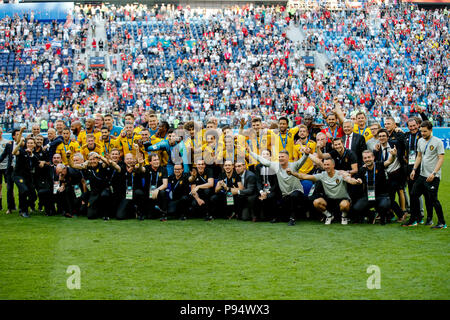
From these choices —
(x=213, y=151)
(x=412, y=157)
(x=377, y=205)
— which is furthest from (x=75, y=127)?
(x=412, y=157)

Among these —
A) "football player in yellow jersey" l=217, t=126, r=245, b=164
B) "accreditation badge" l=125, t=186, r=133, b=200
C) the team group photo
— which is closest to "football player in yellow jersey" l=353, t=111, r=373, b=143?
the team group photo

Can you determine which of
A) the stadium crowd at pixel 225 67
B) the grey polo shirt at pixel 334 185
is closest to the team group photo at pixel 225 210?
the grey polo shirt at pixel 334 185

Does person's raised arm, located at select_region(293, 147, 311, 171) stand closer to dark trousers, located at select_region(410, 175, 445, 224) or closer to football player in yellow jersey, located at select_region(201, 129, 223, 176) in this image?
football player in yellow jersey, located at select_region(201, 129, 223, 176)

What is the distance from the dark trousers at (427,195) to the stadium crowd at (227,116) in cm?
2

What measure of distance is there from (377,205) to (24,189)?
6904mm

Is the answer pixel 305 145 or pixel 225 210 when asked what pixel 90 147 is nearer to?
pixel 225 210

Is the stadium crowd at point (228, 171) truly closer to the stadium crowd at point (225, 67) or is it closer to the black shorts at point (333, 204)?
the black shorts at point (333, 204)

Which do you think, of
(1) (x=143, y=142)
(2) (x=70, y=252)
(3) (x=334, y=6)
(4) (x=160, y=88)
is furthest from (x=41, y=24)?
(2) (x=70, y=252)

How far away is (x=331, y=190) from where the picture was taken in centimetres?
996

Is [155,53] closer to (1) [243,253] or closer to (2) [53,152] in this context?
(2) [53,152]

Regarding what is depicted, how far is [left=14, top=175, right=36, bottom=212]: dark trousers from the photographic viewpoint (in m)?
11.1

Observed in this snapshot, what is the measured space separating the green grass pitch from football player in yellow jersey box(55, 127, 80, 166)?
177 cm

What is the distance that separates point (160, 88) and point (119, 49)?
18.6 feet

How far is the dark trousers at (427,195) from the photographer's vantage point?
29.8 feet
